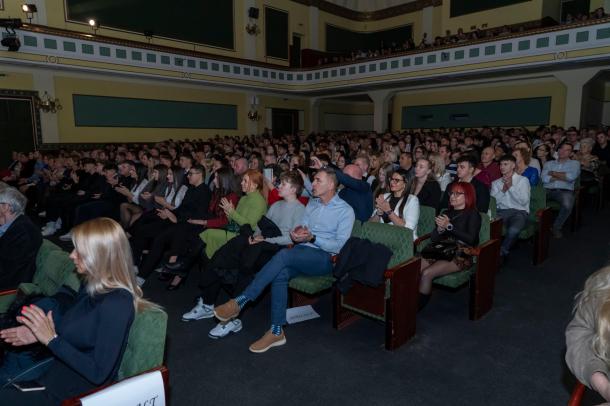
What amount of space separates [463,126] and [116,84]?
11607 millimetres

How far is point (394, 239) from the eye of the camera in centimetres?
308

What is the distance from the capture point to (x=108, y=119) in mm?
12211

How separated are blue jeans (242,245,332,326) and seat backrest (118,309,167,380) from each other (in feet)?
4.28

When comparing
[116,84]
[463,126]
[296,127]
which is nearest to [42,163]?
[116,84]

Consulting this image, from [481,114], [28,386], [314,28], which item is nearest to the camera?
[28,386]

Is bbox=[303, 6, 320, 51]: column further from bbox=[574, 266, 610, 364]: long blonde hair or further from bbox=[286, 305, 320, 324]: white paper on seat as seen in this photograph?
bbox=[574, 266, 610, 364]: long blonde hair

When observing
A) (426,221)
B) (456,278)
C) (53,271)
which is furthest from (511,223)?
(53,271)

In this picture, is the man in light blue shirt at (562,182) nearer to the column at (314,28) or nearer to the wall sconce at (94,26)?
the wall sconce at (94,26)

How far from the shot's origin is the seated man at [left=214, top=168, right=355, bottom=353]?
3.03 metres

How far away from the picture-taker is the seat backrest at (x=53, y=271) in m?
2.37

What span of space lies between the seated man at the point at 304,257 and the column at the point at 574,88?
10.8 meters

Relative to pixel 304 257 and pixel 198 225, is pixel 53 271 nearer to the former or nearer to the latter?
pixel 304 257

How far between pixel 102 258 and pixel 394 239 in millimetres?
2062

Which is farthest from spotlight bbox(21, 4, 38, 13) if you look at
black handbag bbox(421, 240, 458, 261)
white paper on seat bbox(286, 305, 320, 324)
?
black handbag bbox(421, 240, 458, 261)
